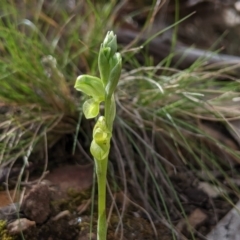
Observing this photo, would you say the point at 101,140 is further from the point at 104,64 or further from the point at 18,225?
the point at 18,225

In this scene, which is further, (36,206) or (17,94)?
(17,94)

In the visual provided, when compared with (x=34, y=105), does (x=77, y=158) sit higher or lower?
lower

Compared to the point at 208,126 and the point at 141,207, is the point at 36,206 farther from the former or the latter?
the point at 208,126

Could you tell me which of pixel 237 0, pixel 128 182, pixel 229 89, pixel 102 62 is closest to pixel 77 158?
pixel 128 182

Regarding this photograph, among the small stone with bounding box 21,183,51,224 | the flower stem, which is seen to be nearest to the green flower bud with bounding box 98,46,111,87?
the flower stem

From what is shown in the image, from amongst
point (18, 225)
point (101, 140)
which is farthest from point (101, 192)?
point (18, 225)

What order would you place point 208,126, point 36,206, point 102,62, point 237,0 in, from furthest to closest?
point 237,0
point 208,126
point 36,206
point 102,62
